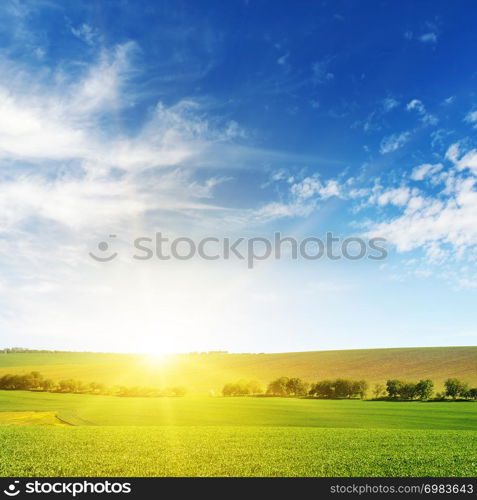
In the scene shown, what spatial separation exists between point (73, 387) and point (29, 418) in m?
43.0

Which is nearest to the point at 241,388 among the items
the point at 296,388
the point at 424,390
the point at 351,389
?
the point at 296,388

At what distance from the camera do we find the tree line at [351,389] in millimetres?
70312

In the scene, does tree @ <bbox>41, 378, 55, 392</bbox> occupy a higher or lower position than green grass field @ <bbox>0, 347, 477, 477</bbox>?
lower

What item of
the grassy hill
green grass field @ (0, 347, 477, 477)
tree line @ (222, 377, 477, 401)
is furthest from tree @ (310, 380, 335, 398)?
the grassy hill

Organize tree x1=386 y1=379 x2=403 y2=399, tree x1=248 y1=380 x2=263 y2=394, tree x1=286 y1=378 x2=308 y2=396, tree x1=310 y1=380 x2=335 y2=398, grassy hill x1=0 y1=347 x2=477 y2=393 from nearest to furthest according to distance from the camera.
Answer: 1. tree x1=386 y1=379 x2=403 y2=399
2. tree x1=310 y1=380 x2=335 y2=398
3. tree x1=286 y1=378 x2=308 y2=396
4. tree x1=248 y1=380 x2=263 y2=394
5. grassy hill x1=0 y1=347 x2=477 y2=393

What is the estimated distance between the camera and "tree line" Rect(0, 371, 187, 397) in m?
82.9

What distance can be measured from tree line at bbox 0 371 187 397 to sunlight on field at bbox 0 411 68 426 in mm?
27741

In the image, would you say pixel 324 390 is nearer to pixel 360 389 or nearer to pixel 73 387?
pixel 360 389

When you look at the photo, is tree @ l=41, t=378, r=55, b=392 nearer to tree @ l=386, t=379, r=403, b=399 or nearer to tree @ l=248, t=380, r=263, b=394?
tree @ l=248, t=380, r=263, b=394

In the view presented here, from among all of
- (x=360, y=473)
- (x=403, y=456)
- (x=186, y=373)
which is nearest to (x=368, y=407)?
(x=403, y=456)

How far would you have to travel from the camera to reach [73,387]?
91.1 m

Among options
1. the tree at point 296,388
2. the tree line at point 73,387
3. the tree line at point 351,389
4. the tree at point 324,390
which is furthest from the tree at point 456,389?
the tree line at point 73,387

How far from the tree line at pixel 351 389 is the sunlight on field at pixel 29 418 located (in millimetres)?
38810

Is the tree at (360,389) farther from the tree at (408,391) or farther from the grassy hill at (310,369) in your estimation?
the grassy hill at (310,369)
